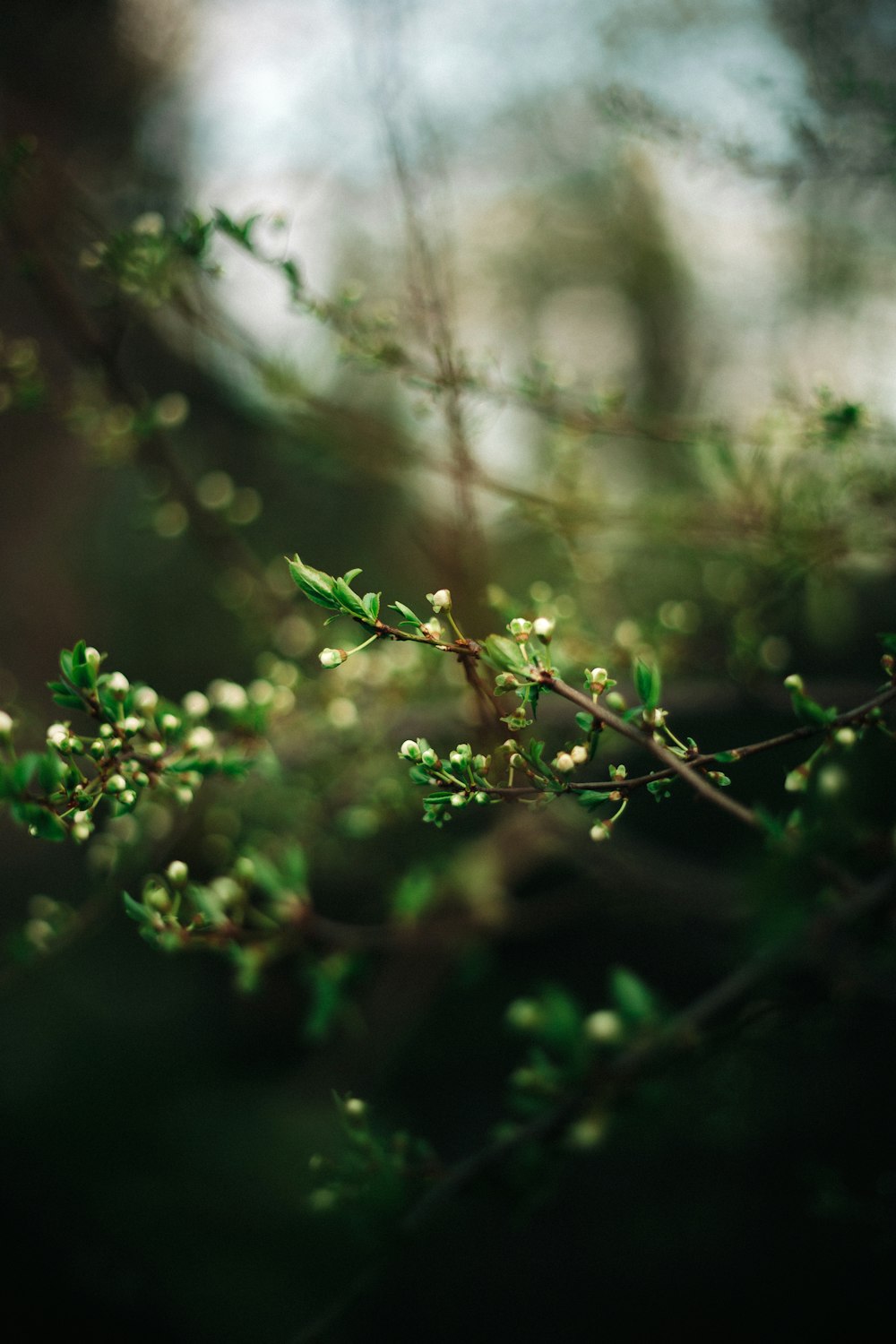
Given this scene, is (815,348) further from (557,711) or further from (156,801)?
(156,801)

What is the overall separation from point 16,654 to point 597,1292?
315 cm

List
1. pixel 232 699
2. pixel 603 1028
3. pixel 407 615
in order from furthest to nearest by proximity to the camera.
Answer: pixel 232 699 < pixel 603 1028 < pixel 407 615

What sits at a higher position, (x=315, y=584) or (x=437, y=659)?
(x=437, y=659)

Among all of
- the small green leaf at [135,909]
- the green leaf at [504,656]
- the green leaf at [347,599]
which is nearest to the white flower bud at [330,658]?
the green leaf at [347,599]

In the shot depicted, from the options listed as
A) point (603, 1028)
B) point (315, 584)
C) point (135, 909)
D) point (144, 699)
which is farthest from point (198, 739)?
point (603, 1028)

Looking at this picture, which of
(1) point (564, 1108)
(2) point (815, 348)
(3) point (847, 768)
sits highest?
(2) point (815, 348)

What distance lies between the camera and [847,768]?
2.51 meters

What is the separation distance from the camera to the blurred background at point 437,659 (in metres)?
1.46

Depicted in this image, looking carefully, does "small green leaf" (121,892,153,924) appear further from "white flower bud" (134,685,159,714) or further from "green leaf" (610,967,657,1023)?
"green leaf" (610,967,657,1023)

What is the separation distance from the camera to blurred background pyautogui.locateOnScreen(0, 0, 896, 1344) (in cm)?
146

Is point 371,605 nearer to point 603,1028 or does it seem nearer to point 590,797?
point 590,797

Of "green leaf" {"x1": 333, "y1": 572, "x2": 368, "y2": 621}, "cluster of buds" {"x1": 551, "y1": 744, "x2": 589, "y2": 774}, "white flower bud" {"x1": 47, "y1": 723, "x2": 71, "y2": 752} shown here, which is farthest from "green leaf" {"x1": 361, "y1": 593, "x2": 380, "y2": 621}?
"white flower bud" {"x1": 47, "y1": 723, "x2": 71, "y2": 752}

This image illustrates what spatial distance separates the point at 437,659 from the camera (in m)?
1.71

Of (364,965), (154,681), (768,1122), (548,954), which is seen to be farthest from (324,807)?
(154,681)
